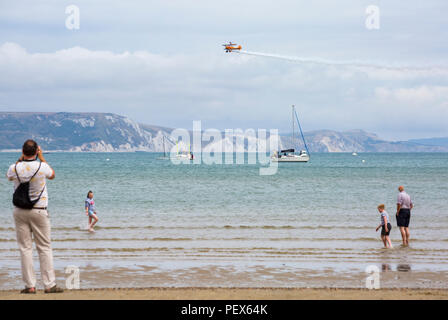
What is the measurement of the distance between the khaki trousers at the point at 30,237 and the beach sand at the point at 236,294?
1.18 ft

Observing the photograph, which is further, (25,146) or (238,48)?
(238,48)

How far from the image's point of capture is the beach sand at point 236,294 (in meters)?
9.88

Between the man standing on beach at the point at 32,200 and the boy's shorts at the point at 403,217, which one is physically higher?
the man standing on beach at the point at 32,200

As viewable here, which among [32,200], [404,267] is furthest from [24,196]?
[404,267]

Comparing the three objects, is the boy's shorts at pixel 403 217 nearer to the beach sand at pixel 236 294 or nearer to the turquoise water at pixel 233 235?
the turquoise water at pixel 233 235

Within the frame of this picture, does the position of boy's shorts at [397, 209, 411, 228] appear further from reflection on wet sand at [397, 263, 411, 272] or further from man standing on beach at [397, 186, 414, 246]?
reflection on wet sand at [397, 263, 411, 272]

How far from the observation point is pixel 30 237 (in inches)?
378

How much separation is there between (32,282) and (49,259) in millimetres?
554

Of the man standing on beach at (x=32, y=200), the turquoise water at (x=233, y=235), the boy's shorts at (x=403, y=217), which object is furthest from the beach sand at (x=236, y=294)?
the boy's shorts at (x=403, y=217)

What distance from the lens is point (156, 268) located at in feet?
47.4

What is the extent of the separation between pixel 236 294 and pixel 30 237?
3.76 metres

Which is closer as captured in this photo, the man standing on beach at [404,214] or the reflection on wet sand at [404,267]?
the reflection on wet sand at [404,267]
